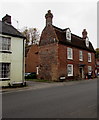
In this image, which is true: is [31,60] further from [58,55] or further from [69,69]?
[58,55]

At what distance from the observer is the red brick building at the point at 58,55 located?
23750mm

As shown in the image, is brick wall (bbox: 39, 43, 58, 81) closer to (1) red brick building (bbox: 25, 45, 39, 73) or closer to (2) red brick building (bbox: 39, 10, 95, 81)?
(2) red brick building (bbox: 39, 10, 95, 81)

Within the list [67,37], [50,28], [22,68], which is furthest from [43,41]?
[22,68]

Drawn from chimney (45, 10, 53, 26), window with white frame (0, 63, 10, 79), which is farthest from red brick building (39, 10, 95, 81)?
window with white frame (0, 63, 10, 79)

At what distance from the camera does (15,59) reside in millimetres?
16625

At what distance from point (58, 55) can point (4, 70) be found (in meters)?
10.2

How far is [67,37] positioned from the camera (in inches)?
1057

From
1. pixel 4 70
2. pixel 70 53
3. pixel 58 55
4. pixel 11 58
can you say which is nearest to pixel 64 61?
pixel 58 55

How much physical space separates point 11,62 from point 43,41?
11.7 meters

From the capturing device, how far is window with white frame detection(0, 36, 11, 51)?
15.9m

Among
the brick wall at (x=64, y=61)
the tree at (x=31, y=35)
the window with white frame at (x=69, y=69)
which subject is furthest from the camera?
the tree at (x=31, y=35)

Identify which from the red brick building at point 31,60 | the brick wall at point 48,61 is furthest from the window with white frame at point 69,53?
the red brick building at point 31,60

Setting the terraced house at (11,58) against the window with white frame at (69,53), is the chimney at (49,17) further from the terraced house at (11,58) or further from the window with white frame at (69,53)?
the terraced house at (11,58)

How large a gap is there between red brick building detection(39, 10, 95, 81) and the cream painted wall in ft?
25.4
